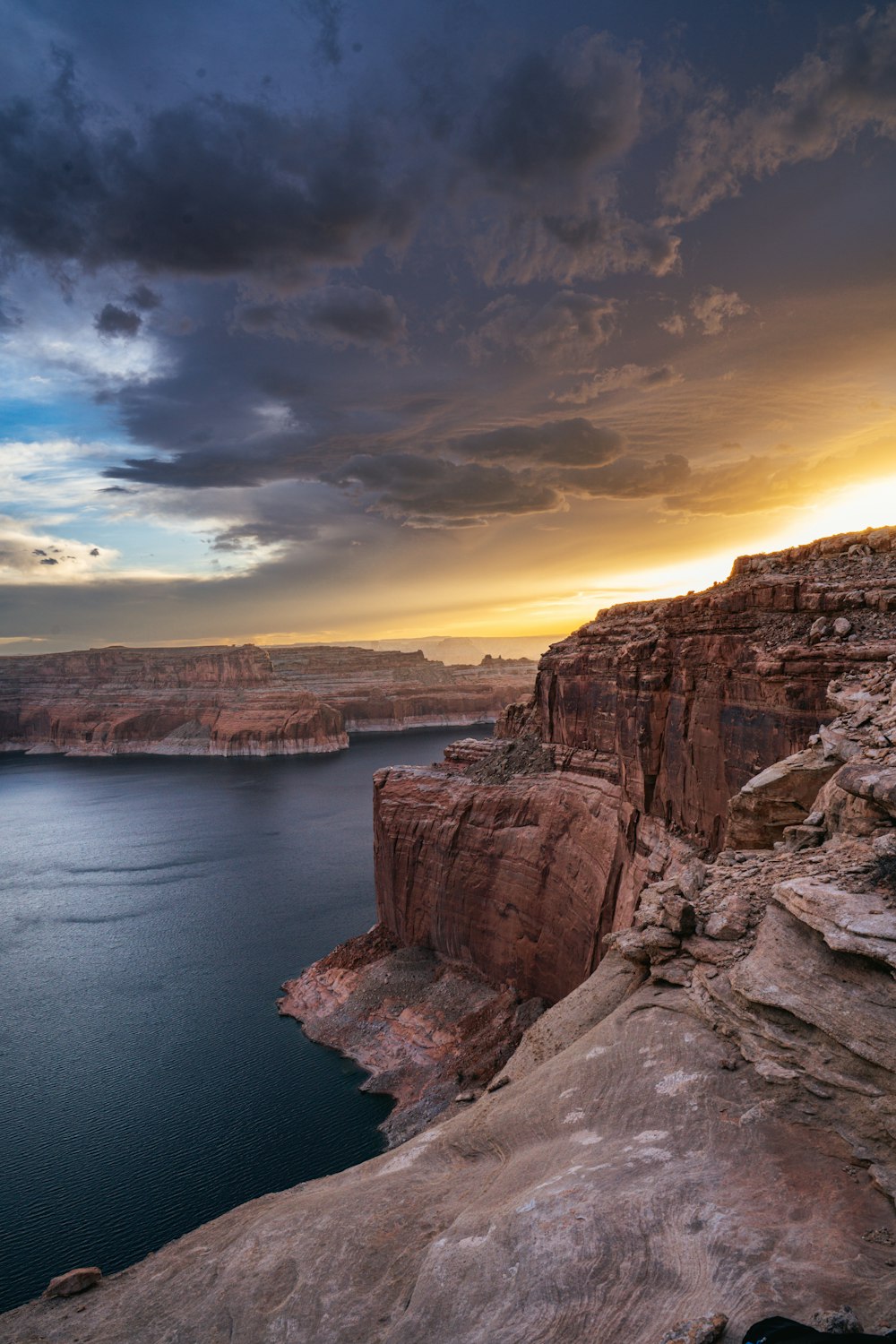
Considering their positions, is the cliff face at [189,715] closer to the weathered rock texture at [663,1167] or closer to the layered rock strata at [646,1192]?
the weathered rock texture at [663,1167]

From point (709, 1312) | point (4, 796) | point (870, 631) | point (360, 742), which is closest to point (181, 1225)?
point (709, 1312)

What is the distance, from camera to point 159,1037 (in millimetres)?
40625

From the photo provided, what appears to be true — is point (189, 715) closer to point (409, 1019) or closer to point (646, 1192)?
point (409, 1019)

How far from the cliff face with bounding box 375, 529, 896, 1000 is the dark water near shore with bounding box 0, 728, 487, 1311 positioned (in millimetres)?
10541

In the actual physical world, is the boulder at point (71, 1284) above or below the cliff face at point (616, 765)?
below

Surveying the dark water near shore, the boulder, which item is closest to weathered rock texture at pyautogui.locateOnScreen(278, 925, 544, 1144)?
the dark water near shore

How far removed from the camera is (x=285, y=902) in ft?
204

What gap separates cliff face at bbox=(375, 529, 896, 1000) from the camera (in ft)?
72.4

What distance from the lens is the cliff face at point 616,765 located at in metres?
22.1

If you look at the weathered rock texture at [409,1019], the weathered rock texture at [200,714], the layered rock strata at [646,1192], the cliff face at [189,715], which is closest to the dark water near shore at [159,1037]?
the weathered rock texture at [409,1019]

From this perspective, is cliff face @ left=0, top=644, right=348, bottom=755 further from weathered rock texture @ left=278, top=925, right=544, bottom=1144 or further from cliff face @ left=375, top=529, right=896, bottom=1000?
weathered rock texture @ left=278, top=925, right=544, bottom=1144

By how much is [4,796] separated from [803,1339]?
5660 inches

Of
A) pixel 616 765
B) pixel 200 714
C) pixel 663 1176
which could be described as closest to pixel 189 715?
pixel 200 714

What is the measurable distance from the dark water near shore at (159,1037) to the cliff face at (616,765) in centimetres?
1054
